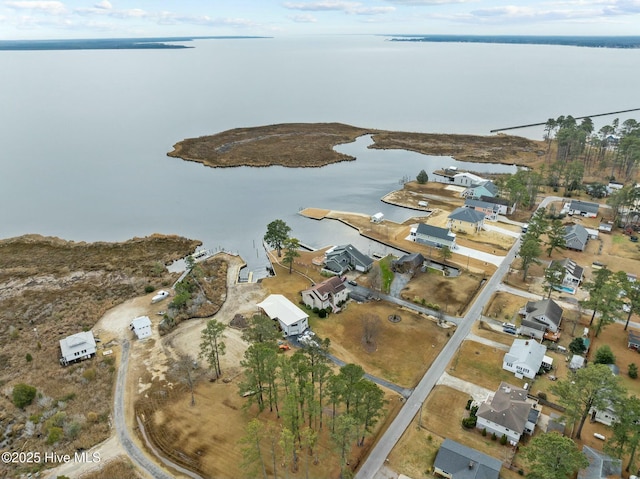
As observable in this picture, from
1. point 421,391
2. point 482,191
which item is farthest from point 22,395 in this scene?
point 482,191

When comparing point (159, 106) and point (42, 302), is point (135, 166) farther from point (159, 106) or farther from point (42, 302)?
point (159, 106)

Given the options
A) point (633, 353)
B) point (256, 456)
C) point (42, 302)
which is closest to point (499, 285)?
point (633, 353)

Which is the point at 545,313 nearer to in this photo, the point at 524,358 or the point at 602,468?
the point at 524,358

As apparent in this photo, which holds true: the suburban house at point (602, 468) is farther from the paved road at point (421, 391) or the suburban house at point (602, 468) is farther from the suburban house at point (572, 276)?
the suburban house at point (572, 276)

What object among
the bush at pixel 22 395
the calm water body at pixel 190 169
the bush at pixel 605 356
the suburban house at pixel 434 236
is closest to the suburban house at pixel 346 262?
the calm water body at pixel 190 169

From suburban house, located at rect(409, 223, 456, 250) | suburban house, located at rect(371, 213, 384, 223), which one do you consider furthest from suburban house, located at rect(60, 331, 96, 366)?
suburban house, located at rect(371, 213, 384, 223)

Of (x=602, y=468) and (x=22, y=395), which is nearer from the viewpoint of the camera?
(x=602, y=468)
